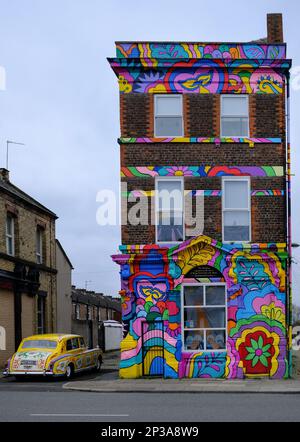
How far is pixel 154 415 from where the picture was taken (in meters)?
14.1

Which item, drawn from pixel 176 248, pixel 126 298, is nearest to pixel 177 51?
pixel 176 248

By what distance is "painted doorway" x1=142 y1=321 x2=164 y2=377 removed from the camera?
76.2 feet

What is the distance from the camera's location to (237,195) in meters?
23.8

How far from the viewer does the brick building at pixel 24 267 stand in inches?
1161

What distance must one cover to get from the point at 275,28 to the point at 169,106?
16.3 ft

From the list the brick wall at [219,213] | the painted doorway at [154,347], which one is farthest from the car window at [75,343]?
the brick wall at [219,213]

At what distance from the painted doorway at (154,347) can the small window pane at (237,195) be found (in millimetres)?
4603

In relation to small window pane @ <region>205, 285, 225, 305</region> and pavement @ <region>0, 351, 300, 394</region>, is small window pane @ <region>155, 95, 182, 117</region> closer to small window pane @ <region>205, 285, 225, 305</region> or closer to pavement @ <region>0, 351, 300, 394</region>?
small window pane @ <region>205, 285, 225, 305</region>

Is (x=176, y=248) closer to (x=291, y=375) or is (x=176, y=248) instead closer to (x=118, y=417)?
(x=291, y=375)

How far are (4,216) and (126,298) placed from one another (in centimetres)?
876

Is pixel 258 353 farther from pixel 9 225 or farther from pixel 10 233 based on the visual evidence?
pixel 9 225

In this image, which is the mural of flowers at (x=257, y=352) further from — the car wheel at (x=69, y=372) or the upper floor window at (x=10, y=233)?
the upper floor window at (x=10, y=233)

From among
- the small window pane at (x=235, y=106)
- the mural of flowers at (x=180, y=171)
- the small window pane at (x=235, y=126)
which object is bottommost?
the mural of flowers at (x=180, y=171)

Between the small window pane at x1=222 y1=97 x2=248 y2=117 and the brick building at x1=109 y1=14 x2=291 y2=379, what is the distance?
0.11 feet
